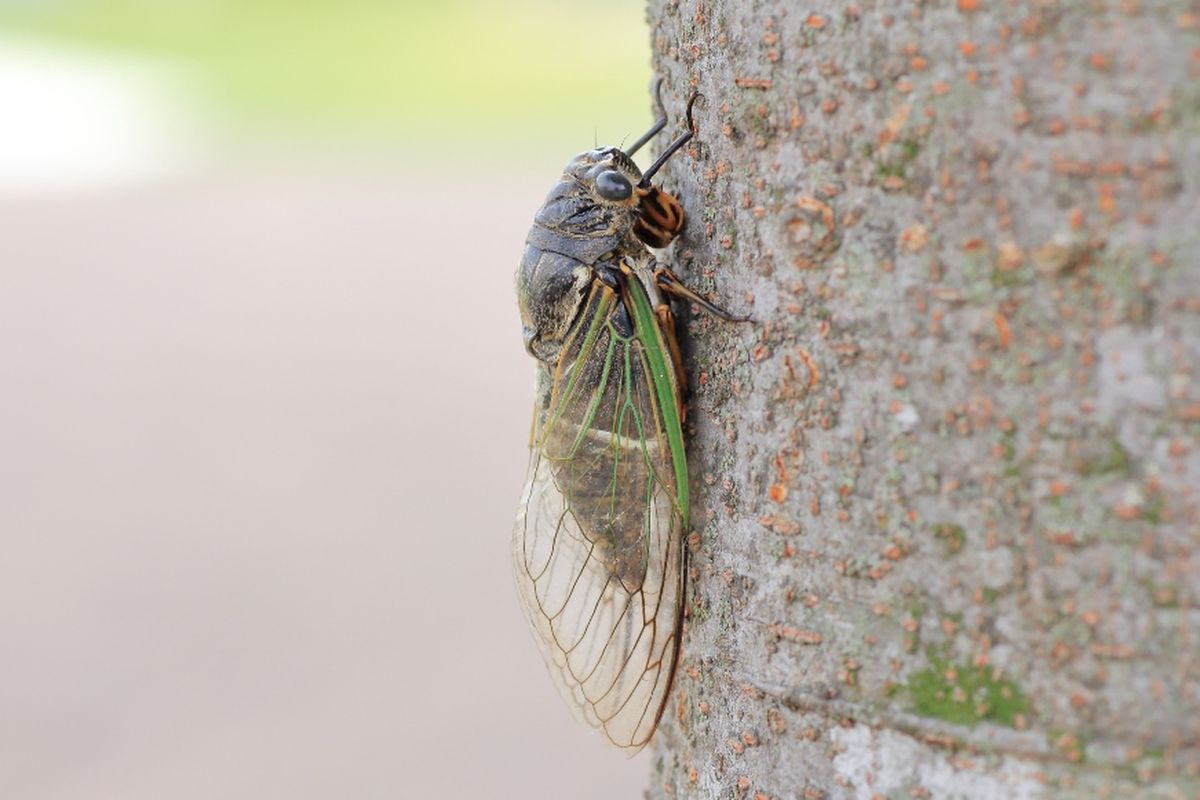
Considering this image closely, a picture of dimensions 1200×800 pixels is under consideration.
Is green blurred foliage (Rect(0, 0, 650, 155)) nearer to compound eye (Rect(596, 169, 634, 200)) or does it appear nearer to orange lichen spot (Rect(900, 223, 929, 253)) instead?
compound eye (Rect(596, 169, 634, 200))

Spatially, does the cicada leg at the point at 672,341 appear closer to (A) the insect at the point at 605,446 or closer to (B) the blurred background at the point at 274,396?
(A) the insect at the point at 605,446

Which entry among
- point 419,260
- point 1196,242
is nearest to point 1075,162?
point 1196,242

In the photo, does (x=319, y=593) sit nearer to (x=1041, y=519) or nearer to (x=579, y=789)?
(x=579, y=789)

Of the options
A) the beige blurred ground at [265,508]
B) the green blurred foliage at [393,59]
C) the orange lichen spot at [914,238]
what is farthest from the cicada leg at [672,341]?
the green blurred foliage at [393,59]

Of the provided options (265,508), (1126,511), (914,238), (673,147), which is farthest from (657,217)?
(265,508)

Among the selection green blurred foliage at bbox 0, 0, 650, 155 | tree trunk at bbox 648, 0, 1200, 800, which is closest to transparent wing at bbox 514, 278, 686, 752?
tree trunk at bbox 648, 0, 1200, 800

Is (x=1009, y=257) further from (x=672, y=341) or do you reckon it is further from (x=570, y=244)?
(x=570, y=244)
